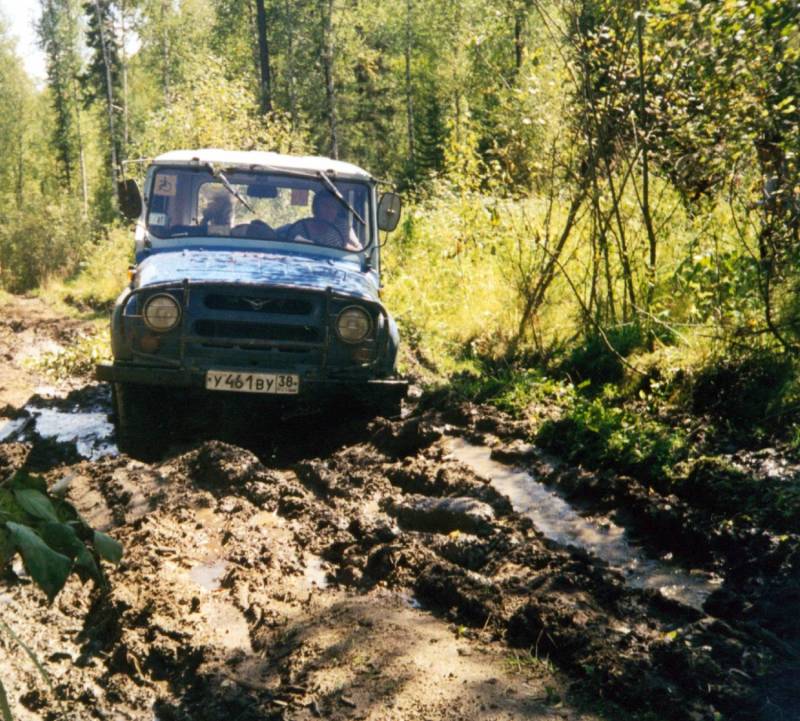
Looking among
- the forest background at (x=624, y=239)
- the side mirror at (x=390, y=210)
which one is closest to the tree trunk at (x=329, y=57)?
the forest background at (x=624, y=239)

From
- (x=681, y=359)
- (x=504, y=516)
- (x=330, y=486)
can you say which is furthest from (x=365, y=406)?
(x=681, y=359)

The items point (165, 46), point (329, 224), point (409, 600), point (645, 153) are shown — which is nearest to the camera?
point (409, 600)

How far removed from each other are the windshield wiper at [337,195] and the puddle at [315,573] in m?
3.44

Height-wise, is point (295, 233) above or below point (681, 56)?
below

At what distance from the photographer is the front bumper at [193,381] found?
6328 millimetres

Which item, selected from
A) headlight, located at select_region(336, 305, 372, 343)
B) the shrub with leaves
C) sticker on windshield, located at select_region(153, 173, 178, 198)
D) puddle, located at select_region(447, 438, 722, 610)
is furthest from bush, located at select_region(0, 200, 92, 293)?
the shrub with leaves

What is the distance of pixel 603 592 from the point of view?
13.5ft

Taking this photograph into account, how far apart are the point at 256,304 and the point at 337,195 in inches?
56.8

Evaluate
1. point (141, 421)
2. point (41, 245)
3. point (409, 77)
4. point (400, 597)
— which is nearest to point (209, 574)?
point (400, 597)

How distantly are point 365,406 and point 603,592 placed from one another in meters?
3.06

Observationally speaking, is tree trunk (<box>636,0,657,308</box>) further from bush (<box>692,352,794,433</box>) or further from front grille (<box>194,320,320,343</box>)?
front grille (<box>194,320,320,343</box>)

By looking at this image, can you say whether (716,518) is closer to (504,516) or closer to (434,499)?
(504,516)

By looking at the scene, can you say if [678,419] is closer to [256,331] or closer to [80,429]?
[256,331]

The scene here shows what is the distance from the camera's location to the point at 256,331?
21.2 feet
